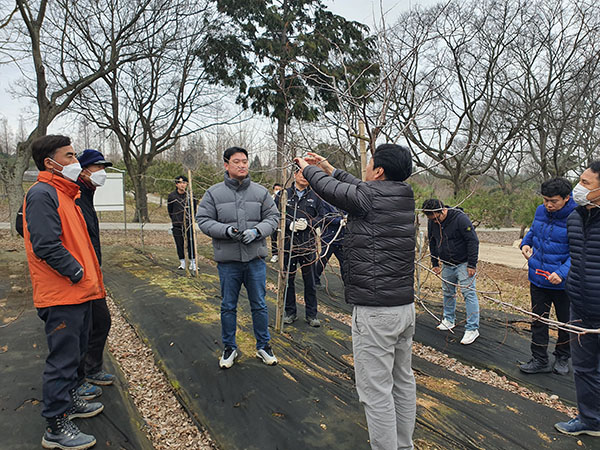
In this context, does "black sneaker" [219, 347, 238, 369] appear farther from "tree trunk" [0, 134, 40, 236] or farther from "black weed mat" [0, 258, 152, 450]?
"tree trunk" [0, 134, 40, 236]

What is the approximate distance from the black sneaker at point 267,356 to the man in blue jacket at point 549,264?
2.26 meters

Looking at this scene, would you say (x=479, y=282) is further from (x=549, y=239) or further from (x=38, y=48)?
(x=38, y=48)

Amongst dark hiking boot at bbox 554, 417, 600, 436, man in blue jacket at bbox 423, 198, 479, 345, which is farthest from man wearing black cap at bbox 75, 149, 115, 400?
dark hiking boot at bbox 554, 417, 600, 436

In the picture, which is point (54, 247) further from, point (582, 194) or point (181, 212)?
point (181, 212)

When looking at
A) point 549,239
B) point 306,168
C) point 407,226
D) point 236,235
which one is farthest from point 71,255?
point 549,239

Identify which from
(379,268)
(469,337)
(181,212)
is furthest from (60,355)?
(181,212)

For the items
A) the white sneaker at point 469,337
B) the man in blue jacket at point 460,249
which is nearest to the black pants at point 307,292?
the man in blue jacket at point 460,249

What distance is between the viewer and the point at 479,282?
686 cm

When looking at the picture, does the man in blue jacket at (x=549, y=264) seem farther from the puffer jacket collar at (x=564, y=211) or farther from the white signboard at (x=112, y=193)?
the white signboard at (x=112, y=193)

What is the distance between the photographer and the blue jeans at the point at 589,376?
232 cm

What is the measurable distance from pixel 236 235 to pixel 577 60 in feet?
48.4

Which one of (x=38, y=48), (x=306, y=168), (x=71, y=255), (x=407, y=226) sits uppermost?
(x=38, y=48)

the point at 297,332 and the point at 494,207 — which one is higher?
the point at 494,207

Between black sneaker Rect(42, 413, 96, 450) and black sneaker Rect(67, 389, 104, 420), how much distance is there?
228 millimetres
